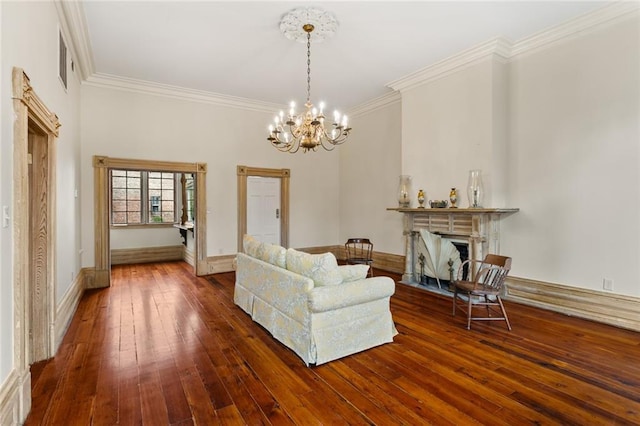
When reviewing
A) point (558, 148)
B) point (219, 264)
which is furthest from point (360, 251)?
point (558, 148)

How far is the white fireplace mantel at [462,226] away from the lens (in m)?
4.69

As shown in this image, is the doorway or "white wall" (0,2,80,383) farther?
the doorway

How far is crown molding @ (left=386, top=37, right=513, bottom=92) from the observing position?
4516 mm

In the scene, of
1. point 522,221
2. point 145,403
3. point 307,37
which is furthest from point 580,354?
point 307,37

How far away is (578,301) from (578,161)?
1726 mm

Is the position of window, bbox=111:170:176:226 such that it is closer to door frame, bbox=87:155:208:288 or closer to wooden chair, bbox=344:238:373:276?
door frame, bbox=87:155:208:288

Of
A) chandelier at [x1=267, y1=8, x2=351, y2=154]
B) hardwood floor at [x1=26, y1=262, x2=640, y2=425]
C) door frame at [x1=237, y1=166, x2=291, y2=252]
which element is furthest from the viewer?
door frame at [x1=237, y1=166, x2=291, y2=252]

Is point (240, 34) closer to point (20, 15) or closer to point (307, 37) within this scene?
point (307, 37)

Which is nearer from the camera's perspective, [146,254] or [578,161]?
[578,161]

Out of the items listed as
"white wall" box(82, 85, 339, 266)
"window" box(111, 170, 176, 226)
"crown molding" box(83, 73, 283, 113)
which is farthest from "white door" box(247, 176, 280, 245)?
"window" box(111, 170, 176, 226)

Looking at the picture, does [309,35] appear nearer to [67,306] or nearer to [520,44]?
[520,44]

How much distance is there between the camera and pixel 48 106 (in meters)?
3.08

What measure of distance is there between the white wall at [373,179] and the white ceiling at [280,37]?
3.75 feet

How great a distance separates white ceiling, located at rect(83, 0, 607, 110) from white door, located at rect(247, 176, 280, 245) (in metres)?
2.07
